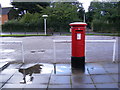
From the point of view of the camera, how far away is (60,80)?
4223mm

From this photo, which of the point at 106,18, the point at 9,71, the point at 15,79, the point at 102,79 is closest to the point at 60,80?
the point at 102,79

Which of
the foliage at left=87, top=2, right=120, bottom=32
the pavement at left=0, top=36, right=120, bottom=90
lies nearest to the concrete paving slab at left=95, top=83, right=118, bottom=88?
the pavement at left=0, top=36, right=120, bottom=90

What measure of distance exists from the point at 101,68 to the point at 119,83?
4.42 feet

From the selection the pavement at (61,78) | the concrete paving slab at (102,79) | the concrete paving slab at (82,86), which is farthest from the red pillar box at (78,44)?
the concrete paving slab at (82,86)

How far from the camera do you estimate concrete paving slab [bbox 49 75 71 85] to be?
4016 mm

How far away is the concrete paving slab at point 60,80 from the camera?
13.2ft

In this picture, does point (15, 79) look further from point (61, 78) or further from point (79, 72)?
point (79, 72)

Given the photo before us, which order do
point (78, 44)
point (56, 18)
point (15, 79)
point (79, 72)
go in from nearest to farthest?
point (15, 79), point (79, 72), point (78, 44), point (56, 18)

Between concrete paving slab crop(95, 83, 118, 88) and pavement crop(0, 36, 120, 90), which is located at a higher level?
pavement crop(0, 36, 120, 90)

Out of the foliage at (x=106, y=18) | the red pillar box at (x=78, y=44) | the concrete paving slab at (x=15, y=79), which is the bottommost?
the concrete paving slab at (x=15, y=79)

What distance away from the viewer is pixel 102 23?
31.5 m

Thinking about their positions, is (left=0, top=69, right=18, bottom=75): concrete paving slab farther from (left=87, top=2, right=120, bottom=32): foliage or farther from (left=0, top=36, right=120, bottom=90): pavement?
(left=87, top=2, right=120, bottom=32): foliage

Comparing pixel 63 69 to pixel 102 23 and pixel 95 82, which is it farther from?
pixel 102 23

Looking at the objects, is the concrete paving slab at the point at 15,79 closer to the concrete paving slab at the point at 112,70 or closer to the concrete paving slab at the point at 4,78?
the concrete paving slab at the point at 4,78
